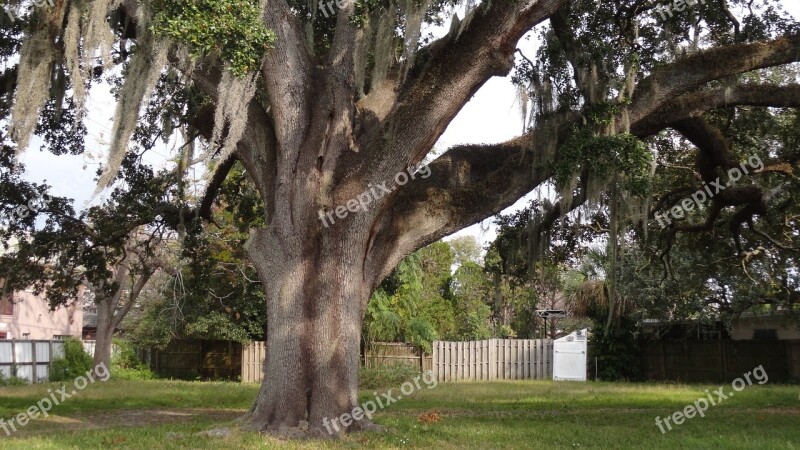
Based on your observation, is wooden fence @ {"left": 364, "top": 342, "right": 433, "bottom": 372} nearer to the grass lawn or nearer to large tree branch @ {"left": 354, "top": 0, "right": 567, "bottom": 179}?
the grass lawn

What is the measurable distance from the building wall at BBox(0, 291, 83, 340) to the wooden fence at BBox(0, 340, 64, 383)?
622cm

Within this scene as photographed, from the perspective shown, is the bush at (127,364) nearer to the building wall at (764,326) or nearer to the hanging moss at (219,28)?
the hanging moss at (219,28)

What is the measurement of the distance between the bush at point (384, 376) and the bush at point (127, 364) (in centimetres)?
798

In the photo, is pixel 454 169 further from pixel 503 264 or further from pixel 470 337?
pixel 470 337

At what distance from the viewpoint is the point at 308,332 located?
9.34 meters

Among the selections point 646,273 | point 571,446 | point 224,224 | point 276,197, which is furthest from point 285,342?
point 646,273

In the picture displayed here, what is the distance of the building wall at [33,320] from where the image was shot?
30766 millimetres

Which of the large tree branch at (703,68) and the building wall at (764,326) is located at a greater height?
the large tree branch at (703,68)

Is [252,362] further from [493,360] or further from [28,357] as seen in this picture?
[493,360]

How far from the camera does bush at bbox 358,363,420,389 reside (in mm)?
21578

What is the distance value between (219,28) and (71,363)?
→ 1912 centimetres

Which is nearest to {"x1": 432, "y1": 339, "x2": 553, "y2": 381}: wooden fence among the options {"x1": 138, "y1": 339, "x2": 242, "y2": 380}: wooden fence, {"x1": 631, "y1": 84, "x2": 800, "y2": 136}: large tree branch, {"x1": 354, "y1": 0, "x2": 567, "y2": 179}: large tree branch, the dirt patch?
{"x1": 138, "y1": 339, "x2": 242, "y2": 380}: wooden fence

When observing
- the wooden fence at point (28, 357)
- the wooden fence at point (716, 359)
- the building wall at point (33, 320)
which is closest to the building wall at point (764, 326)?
the wooden fence at point (716, 359)

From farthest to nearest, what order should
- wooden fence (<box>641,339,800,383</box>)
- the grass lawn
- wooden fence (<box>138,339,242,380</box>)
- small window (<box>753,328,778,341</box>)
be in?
wooden fence (<box>138,339,242,380</box>) → small window (<box>753,328,778,341</box>) → wooden fence (<box>641,339,800,383</box>) → the grass lawn
